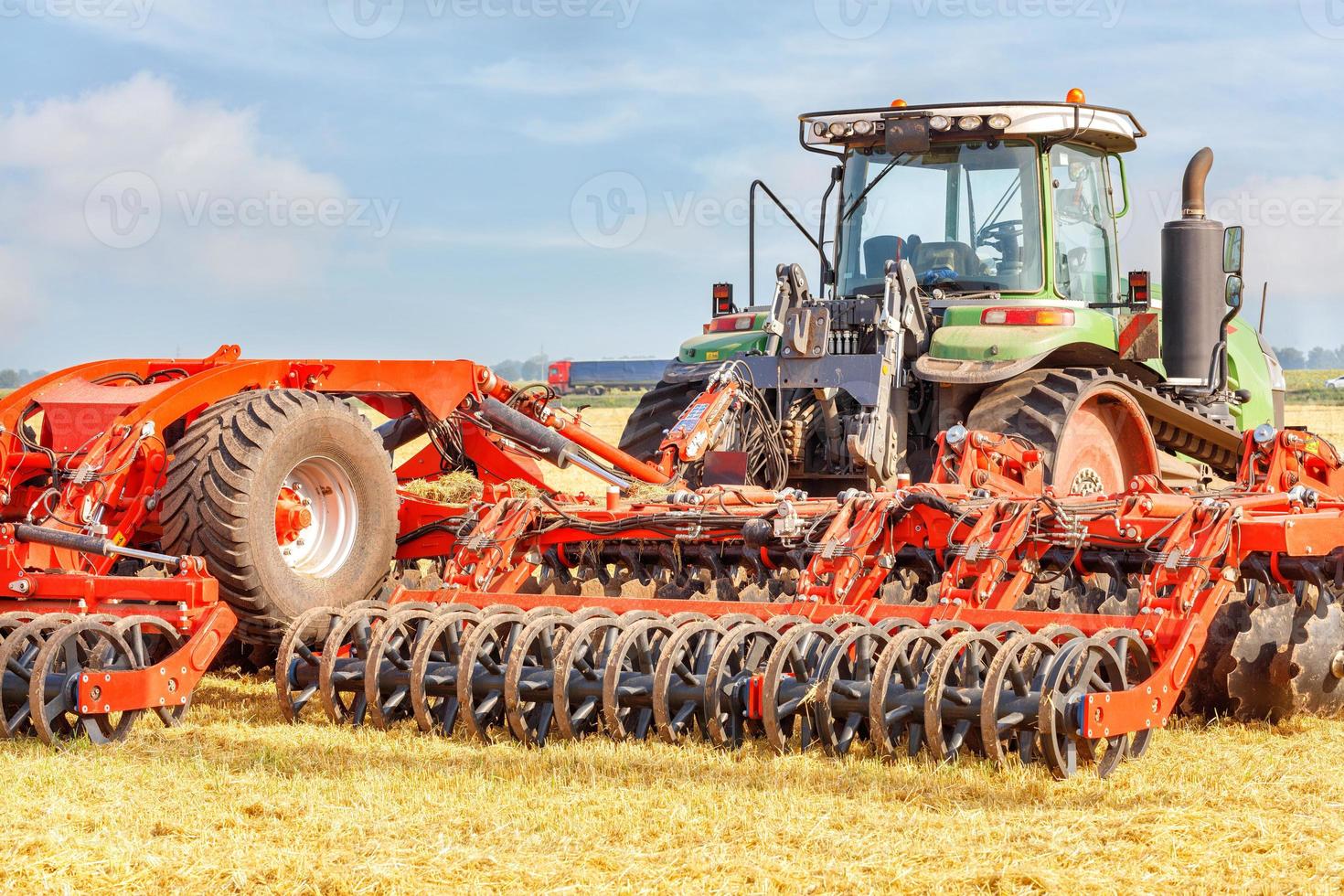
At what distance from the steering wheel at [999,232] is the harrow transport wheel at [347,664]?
4.55 meters

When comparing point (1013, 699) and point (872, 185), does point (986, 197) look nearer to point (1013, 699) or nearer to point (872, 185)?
point (872, 185)

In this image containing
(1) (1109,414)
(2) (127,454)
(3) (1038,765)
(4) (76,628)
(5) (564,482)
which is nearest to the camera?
(3) (1038,765)

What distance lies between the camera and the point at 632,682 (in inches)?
217

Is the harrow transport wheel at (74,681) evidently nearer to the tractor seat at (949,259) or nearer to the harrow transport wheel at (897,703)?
the harrow transport wheel at (897,703)

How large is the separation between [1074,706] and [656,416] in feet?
16.1

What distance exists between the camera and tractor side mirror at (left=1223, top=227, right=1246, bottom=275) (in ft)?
27.7

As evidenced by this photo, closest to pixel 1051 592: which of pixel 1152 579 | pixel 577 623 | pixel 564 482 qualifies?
pixel 1152 579

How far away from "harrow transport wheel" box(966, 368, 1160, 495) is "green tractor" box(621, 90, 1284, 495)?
0.5 inches

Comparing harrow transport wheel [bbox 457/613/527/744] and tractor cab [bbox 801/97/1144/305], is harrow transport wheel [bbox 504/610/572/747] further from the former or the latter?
tractor cab [bbox 801/97/1144/305]

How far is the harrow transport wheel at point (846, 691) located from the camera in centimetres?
518

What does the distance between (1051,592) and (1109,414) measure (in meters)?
2.42

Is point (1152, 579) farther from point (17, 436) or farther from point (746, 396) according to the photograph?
point (17, 436)

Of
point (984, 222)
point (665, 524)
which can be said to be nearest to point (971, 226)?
point (984, 222)

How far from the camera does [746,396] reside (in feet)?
28.1
